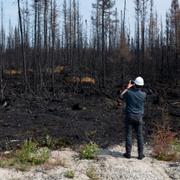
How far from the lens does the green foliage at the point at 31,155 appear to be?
9.13 metres

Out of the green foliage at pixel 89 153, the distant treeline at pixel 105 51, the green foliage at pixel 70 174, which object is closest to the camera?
the green foliage at pixel 70 174

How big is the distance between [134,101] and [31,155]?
2386 mm

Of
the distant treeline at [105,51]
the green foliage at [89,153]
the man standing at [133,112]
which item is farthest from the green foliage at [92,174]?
the distant treeline at [105,51]

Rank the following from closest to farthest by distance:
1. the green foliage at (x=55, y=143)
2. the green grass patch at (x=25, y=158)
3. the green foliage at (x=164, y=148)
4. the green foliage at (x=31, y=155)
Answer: the green grass patch at (x=25, y=158), the green foliage at (x=31, y=155), the green foliage at (x=164, y=148), the green foliage at (x=55, y=143)

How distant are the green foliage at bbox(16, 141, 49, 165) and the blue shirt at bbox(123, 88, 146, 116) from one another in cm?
193

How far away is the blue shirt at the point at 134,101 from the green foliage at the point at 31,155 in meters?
1.93

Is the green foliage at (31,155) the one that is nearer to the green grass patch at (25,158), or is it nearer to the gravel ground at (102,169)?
the green grass patch at (25,158)

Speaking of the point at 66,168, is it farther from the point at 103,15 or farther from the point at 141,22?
the point at 141,22

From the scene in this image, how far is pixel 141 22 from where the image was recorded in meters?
51.6

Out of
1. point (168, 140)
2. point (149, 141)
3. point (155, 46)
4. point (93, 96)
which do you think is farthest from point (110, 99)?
point (155, 46)

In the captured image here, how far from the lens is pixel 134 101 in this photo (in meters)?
9.74

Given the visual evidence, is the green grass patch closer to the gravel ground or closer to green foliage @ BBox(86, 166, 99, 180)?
the gravel ground

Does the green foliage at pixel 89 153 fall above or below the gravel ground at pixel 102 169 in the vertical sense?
above

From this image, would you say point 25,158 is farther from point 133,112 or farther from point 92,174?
point 133,112
